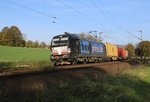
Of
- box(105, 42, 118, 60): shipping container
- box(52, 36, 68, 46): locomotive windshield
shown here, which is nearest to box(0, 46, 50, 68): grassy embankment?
box(52, 36, 68, 46): locomotive windshield

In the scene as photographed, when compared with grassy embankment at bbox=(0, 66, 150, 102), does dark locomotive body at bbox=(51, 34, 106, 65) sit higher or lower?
higher

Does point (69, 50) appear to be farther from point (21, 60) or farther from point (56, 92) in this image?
point (56, 92)

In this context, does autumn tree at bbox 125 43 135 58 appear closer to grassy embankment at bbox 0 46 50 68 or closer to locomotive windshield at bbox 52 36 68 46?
grassy embankment at bbox 0 46 50 68

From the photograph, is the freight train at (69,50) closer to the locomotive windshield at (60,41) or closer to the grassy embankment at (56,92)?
the locomotive windshield at (60,41)

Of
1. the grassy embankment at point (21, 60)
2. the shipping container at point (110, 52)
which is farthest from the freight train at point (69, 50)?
the shipping container at point (110, 52)

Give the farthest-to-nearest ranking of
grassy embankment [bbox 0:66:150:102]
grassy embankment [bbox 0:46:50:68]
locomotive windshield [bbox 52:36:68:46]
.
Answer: grassy embankment [bbox 0:46:50:68] → locomotive windshield [bbox 52:36:68:46] → grassy embankment [bbox 0:66:150:102]

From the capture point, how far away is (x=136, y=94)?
51.2ft

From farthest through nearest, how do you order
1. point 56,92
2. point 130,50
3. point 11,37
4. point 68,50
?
1. point 130,50
2. point 11,37
3. point 68,50
4. point 56,92

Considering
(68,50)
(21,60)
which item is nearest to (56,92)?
(68,50)

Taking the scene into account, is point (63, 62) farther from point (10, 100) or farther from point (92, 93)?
point (10, 100)

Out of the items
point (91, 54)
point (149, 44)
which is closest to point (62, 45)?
point (91, 54)

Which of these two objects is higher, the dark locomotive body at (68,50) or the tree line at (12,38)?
the tree line at (12,38)

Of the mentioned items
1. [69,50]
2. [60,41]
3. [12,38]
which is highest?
[12,38]

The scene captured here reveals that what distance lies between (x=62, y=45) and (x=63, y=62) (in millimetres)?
1770
